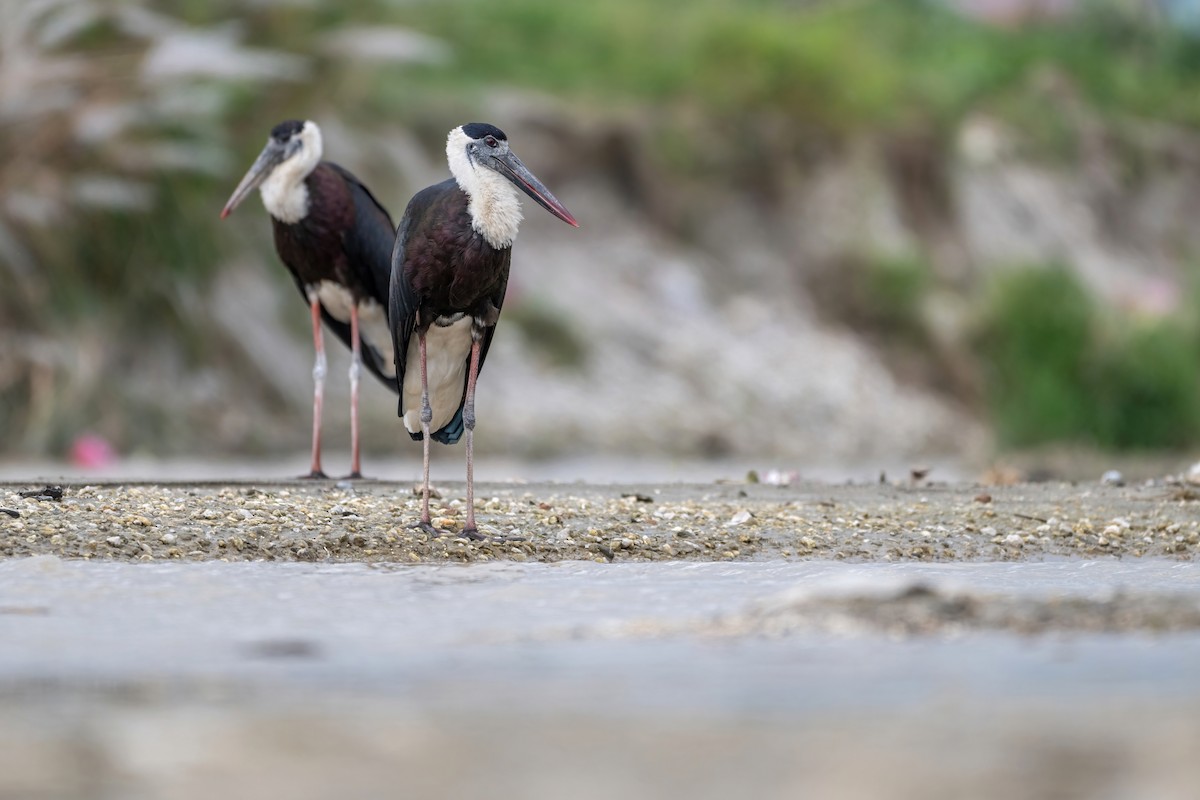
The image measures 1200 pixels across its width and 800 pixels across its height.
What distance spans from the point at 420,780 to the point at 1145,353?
11.6 meters

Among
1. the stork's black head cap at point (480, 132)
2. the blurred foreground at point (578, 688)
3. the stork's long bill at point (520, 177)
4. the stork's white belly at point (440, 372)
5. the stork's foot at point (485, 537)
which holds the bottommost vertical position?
the blurred foreground at point (578, 688)

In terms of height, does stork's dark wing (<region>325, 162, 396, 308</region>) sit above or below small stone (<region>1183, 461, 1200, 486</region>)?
above

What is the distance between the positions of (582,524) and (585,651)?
8.88ft

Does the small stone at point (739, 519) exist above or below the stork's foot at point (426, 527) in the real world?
above

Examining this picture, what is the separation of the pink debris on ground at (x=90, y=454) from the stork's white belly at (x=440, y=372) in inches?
146

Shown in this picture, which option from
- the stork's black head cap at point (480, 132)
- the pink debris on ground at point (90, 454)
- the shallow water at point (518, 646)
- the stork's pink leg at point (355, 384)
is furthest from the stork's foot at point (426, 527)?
the pink debris on ground at point (90, 454)

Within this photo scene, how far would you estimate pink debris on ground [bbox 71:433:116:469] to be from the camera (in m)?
11.6

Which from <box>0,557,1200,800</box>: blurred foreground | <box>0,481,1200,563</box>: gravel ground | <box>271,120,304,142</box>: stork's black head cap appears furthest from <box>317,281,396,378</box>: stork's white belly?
<box>0,557,1200,800</box>: blurred foreground

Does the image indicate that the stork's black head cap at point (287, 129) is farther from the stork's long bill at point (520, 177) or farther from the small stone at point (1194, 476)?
the small stone at point (1194, 476)

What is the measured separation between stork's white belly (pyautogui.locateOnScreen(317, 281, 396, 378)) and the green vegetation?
5.10 meters

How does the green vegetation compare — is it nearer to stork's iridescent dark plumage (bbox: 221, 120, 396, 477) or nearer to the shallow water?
stork's iridescent dark plumage (bbox: 221, 120, 396, 477)

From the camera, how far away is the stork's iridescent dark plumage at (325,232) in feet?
32.2

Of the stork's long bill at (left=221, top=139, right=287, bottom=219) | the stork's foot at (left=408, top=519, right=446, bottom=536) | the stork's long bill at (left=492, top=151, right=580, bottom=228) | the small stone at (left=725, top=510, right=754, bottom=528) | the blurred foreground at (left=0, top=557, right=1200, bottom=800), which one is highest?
the stork's long bill at (left=221, top=139, right=287, bottom=219)

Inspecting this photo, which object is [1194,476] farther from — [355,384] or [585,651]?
[585,651]
